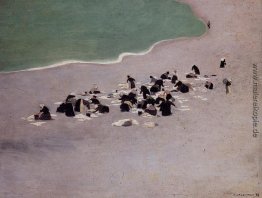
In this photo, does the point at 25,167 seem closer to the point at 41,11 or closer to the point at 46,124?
the point at 46,124

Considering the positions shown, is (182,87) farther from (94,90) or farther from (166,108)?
(94,90)

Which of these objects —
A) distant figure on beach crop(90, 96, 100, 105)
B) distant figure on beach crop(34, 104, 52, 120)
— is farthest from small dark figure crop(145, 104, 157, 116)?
distant figure on beach crop(34, 104, 52, 120)

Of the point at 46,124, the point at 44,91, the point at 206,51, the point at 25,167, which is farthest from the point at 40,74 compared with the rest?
the point at 206,51

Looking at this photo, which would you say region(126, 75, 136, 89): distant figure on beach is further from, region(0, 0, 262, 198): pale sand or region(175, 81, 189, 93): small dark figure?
region(175, 81, 189, 93): small dark figure

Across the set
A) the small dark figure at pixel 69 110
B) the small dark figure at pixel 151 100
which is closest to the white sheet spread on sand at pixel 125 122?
the small dark figure at pixel 151 100

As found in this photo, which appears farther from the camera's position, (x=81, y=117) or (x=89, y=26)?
(x=89, y=26)

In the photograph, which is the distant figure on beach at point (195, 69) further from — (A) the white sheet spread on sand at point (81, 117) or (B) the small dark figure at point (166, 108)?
(A) the white sheet spread on sand at point (81, 117)

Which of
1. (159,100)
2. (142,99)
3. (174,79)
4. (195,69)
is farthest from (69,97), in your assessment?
(195,69)
